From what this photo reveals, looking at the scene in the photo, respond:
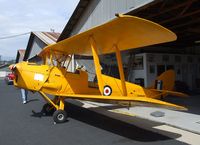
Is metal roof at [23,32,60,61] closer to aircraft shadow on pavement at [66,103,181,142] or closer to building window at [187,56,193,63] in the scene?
building window at [187,56,193,63]

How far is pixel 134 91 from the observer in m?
8.85

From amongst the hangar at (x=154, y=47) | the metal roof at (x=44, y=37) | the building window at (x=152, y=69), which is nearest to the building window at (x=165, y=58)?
the hangar at (x=154, y=47)

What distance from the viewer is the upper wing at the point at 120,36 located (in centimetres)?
609

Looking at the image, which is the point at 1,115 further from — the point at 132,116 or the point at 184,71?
the point at 184,71

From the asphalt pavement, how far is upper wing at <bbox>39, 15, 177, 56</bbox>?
2.19 meters

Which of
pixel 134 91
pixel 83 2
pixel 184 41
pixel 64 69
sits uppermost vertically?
pixel 83 2

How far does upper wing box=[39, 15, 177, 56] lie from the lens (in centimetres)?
609

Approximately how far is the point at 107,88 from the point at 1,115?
152 inches

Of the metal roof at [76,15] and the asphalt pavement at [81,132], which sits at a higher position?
the metal roof at [76,15]

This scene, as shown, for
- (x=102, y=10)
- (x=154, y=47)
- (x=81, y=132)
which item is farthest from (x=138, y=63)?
(x=81, y=132)

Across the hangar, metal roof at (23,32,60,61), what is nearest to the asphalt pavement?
the hangar

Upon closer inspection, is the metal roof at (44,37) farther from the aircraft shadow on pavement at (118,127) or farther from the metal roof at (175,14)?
the aircraft shadow on pavement at (118,127)

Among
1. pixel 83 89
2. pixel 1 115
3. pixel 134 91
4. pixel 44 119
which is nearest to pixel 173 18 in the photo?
pixel 134 91

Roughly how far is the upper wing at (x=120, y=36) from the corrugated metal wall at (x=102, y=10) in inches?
65.8
